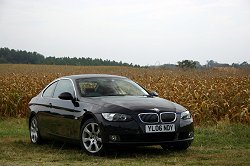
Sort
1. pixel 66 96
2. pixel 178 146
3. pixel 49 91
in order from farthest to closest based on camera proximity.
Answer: pixel 49 91 < pixel 66 96 < pixel 178 146

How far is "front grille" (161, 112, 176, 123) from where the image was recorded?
8352mm

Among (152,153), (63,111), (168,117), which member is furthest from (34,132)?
(168,117)

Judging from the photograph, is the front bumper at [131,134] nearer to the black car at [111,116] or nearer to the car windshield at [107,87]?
the black car at [111,116]

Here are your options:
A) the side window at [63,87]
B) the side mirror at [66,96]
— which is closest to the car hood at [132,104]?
the side mirror at [66,96]

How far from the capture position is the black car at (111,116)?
27.0 feet

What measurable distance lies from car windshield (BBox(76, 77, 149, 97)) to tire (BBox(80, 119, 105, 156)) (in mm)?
802

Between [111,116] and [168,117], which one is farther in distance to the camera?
[168,117]

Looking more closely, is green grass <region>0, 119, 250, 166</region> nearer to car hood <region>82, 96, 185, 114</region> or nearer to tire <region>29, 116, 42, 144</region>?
tire <region>29, 116, 42, 144</region>

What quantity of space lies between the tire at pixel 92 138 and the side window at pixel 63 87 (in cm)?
112

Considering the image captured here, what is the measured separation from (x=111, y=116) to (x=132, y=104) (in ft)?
1.47

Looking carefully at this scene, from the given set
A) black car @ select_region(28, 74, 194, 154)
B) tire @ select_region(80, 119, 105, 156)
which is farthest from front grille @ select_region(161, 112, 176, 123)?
tire @ select_region(80, 119, 105, 156)

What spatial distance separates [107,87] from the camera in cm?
955

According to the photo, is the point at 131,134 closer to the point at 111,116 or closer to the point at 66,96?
the point at 111,116

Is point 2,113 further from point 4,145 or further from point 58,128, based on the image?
point 58,128
